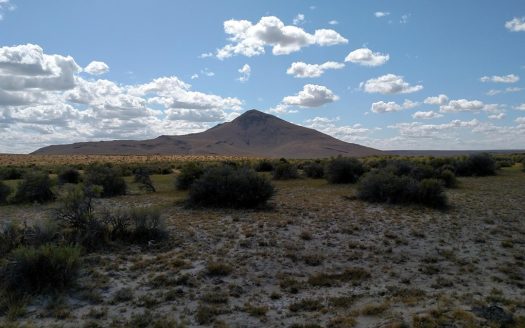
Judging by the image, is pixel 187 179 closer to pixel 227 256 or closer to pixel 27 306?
pixel 227 256

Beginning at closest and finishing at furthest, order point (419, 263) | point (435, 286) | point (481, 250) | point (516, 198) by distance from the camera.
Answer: point (435, 286) < point (419, 263) < point (481, 250) < point (516, 198)

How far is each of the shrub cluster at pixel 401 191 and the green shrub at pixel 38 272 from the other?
45.7ft

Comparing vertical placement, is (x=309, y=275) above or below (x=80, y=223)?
below

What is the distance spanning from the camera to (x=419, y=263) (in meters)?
10.2

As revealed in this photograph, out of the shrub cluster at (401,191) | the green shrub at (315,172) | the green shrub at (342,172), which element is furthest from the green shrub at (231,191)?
the green shrub at (315,172)

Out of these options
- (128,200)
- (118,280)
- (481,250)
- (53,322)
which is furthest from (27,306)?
(128,200)

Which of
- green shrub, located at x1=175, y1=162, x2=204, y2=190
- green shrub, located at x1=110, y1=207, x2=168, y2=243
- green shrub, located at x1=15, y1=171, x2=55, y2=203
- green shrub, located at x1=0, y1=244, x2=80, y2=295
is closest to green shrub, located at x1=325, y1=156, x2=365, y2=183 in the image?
green shrub, located at x1=175, y1=162, x2=204, y2=190

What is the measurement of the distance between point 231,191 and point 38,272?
1041cm

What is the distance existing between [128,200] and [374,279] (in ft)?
49.0

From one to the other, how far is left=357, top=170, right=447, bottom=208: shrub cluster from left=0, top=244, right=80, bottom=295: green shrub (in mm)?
13923

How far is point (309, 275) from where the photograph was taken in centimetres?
931

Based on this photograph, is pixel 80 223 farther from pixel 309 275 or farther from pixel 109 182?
pixel 109 182

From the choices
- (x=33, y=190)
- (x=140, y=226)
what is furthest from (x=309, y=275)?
(x=33, y=190)

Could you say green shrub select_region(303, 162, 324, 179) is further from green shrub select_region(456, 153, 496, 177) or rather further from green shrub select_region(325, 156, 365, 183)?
green shrub select_region(456, 153, 496, 177)
